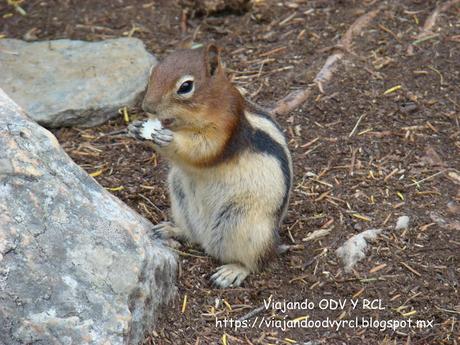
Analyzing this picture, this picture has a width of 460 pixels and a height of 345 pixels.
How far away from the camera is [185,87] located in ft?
16.3

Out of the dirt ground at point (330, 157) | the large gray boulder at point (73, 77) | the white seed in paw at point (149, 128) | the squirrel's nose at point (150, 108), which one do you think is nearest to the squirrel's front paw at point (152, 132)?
the white seed in paw at point (149, 128)

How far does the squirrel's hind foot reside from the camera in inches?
210

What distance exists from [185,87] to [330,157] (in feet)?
5.75

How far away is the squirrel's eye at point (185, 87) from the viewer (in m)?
4.94

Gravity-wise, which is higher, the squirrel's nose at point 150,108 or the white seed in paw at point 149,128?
the squirrel's nose at point 150,108

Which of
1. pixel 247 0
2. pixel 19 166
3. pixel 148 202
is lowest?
pixel 148 202

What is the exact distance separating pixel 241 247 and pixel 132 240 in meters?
1.07

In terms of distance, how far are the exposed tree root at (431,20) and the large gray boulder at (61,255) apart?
11.8ft

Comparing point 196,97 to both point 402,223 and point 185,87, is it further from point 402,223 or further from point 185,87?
point 402,223

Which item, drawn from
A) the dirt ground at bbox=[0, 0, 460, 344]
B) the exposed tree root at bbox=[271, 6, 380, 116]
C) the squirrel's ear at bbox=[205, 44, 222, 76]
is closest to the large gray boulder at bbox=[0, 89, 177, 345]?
the dirt ground at bbox=[0, 0, 460, 344]

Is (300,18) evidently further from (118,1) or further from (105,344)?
(105,344)

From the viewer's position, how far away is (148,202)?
604 centimetres

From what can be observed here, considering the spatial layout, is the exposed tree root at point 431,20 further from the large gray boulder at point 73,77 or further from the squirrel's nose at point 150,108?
the squirrel's nose at point 150,108

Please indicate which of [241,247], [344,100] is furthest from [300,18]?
[241,247]
